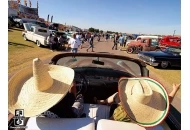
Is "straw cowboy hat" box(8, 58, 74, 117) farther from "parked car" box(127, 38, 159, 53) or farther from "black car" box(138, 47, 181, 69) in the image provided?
"parked car" box(127, 38, 159, 53)

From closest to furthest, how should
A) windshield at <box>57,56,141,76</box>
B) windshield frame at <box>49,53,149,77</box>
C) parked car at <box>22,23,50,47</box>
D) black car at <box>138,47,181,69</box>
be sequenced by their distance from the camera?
windshield frame at <box>49,53,149,77</box>, windshield at <box>57,56,141,76</box>, black car at <box>138,47,181,69</box>, parked car at <box>22,23,50,47</box>

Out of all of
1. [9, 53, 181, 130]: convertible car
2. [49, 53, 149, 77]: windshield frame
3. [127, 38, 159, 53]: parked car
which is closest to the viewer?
[9, 53, 181, 130]: convertible car

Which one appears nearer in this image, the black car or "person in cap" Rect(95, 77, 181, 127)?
"person in cap" Rect(95, 77, 181, 127)

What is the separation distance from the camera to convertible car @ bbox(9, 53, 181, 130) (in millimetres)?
1578

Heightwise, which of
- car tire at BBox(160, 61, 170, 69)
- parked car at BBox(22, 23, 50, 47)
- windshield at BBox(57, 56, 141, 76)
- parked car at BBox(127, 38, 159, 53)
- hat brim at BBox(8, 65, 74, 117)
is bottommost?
car tire at BBox(160, 61, 170, 69)

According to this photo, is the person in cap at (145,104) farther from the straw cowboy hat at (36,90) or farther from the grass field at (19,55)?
the grass field at (19,55)

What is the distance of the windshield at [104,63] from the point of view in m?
2.74

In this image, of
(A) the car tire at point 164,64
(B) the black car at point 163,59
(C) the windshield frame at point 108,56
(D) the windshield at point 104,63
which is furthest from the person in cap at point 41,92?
(A) the car tire at point 164,64

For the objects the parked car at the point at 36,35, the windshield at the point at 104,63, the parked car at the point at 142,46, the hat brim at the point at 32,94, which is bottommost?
the hat brim at the point at 32,94

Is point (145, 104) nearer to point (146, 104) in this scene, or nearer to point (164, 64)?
point (146, 104)

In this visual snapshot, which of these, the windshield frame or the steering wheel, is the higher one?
the windshield frame

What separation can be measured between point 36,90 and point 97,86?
4.35 ft

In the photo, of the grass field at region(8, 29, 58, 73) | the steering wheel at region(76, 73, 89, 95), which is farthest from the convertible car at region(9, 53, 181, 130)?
the grass field at region(8, 29, 58, 73)

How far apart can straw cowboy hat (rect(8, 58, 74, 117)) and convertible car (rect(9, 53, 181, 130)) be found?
11 cm
